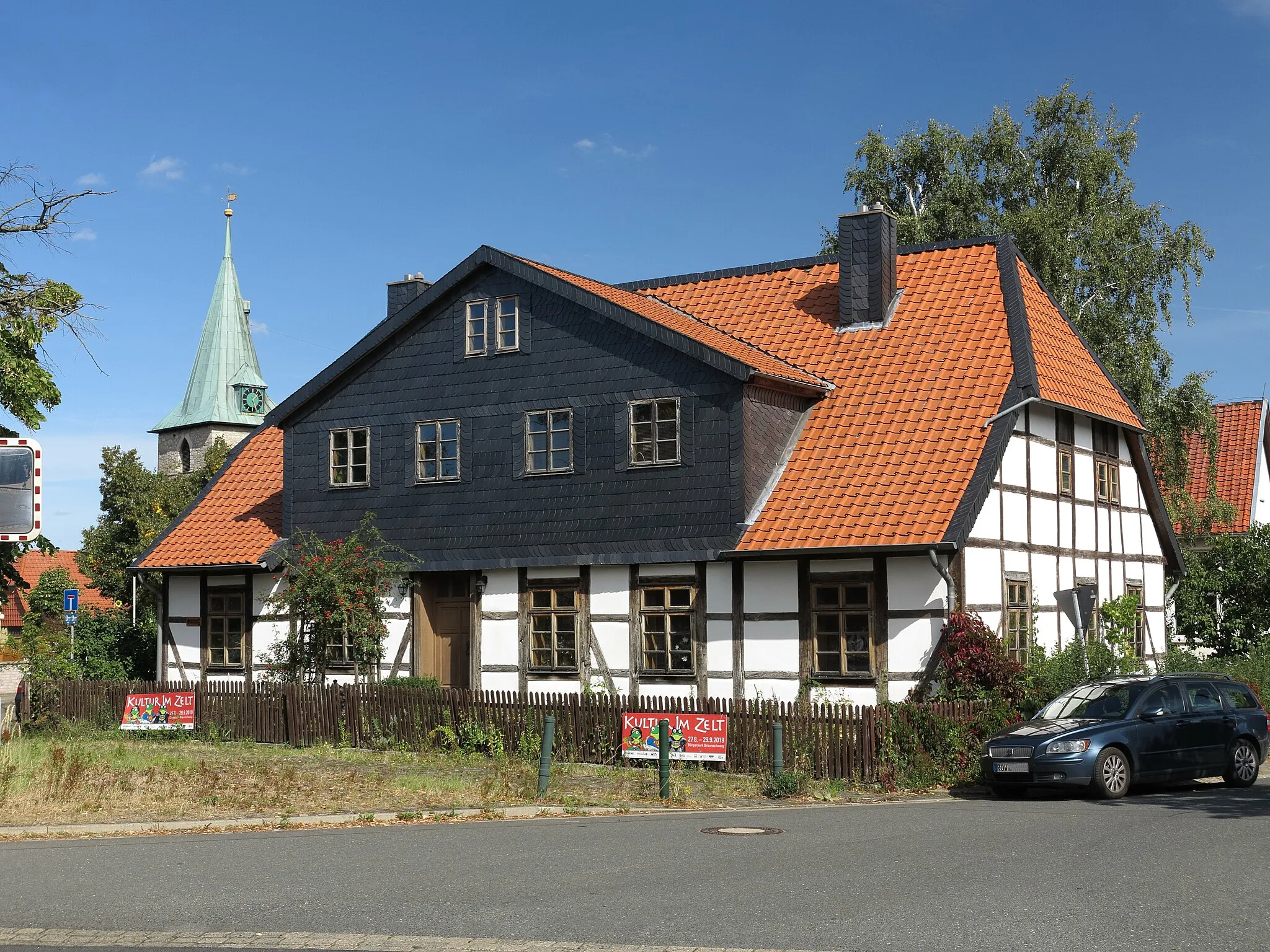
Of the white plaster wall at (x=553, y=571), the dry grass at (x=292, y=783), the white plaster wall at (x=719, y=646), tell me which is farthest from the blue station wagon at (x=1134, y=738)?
the white plaster wall at (x=553, y=571)

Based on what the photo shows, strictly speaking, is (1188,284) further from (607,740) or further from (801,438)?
(607,740)

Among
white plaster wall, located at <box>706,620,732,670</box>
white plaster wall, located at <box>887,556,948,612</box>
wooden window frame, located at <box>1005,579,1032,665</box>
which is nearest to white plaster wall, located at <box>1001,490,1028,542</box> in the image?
wooden window frame, located at <box>1005,579,1032,665</box>

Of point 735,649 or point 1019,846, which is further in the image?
point 735,649

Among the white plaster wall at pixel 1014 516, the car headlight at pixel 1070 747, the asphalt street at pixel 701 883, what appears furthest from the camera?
the white plaster wall at pixel 1014 516

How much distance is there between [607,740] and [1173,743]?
7.61 meters

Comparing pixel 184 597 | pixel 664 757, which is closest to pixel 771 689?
pixel 664 757

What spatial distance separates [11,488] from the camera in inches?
492

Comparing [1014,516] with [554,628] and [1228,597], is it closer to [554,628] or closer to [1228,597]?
[554,628]

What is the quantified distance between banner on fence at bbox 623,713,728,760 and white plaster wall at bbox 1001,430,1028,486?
657 centimetres

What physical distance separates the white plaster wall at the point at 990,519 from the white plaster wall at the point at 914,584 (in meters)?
1.01

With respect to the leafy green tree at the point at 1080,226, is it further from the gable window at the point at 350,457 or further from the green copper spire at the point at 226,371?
the green copper spire at the point at 226,371

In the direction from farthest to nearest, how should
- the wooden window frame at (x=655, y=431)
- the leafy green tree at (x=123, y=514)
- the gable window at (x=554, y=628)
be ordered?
1. the leafy green tree at (x=123, y=514)
2. the gable window at (x=554, y=628)
3. the wooden window frame at (x=655, y=431)

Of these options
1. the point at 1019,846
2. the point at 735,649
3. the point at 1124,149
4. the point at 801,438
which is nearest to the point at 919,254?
the point at 801,438

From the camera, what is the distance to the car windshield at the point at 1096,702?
19219 millimetres
